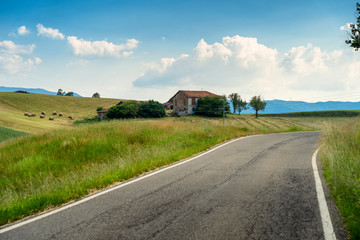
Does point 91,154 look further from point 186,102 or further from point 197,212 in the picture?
point 186,102

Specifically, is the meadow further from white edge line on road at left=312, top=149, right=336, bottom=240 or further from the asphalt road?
the asphalt road

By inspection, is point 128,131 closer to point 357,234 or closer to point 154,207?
point 154,207

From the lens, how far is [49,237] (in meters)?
3.24

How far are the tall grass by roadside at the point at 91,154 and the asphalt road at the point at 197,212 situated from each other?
1249mm

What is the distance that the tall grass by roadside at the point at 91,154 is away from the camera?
693 centimetres

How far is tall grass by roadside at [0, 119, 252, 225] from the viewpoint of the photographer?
22.7 feet

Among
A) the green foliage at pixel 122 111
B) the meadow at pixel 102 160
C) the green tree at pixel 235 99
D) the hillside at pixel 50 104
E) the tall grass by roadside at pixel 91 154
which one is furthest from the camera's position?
the green tree at pixel 235 99

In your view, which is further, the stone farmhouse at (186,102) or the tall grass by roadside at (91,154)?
the stone farmhouse at (186,102)

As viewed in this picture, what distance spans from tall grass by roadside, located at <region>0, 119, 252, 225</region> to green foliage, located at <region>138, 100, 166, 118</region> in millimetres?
54045

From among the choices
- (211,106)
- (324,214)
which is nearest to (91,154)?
(324,214)

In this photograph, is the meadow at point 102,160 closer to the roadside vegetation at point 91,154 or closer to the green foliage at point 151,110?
the roadside vegetation at point 91,154

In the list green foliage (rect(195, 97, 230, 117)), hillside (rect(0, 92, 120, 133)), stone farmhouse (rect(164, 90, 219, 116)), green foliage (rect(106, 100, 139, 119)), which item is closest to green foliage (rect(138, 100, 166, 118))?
green foliage (rect(106, 100, 139, 119))

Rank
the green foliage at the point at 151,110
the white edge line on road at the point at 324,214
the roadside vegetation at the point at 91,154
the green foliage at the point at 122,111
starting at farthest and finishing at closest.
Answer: the green foliage at the point at 151,110 < the green foliage at the point at 122,111 < the roadside vegetation at the point at 91,154 < the white edge line on road at the point at 324,214

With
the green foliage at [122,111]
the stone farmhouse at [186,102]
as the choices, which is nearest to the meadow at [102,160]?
the green foliage at [122,111]
